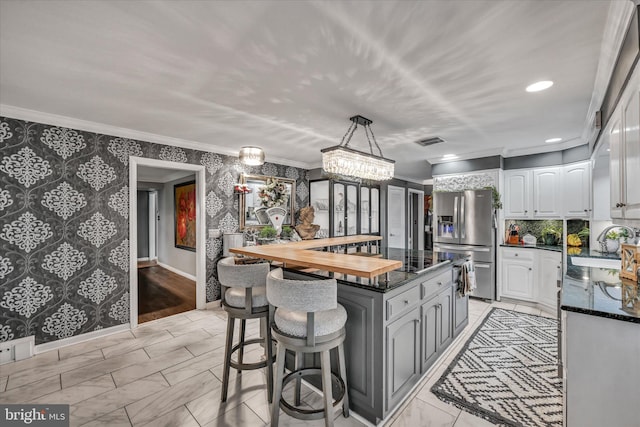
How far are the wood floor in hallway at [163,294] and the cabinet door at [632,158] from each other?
4.76 m

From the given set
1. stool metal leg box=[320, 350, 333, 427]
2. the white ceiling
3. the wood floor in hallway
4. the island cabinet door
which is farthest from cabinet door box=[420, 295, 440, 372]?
the wood floor in hallway

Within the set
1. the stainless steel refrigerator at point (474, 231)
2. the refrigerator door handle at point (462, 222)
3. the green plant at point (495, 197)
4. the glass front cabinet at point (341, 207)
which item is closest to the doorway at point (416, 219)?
the glass front cabinet at point (341, 207)

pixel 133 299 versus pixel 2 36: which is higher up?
pixel 2 36

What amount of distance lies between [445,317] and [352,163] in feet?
5.71

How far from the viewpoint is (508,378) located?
2.50 meters

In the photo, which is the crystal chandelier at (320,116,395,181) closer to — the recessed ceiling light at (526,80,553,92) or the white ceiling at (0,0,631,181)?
the white ceiling at (0,0,631,181)

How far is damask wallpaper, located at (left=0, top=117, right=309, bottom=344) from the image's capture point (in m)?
2.82

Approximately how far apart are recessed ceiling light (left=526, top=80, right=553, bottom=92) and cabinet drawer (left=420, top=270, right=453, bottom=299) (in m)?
1.68

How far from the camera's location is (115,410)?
83.2 inches

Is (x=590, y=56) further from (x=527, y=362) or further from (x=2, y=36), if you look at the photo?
(x=2, y=36)

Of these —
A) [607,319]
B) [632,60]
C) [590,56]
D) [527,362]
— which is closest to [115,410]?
[607,319]

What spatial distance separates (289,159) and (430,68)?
3.54m

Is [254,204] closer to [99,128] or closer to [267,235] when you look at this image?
[267,235]
